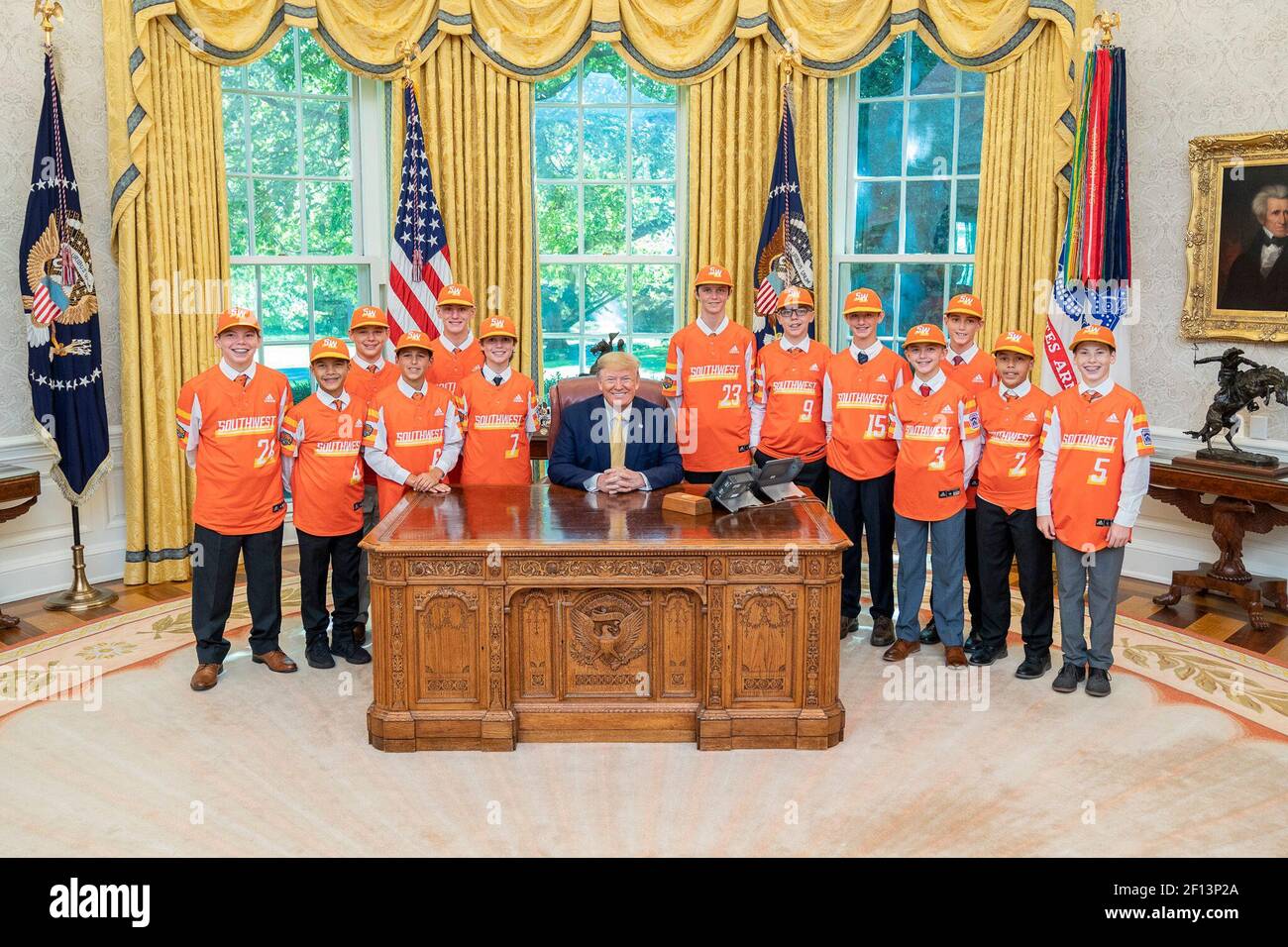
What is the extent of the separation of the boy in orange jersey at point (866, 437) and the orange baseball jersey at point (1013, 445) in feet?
1.44

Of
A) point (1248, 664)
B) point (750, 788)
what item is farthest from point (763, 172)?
point (750, 788)

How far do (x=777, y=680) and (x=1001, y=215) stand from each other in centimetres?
385

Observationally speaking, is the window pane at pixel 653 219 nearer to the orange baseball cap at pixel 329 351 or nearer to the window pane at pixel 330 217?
the window pane at pixel 330 217

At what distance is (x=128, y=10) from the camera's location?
639cm

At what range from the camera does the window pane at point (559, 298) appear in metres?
7.80

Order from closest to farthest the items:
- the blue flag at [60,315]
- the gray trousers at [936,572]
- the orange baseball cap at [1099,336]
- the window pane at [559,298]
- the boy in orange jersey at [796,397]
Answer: the orange baseball cap at [1099,336]
the gray trousers at [936,572]
the boy in orange jersey at [796,397]
the blue flag at [60,315]
the window pane at [559,298]

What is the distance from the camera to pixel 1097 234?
6363 millimetres

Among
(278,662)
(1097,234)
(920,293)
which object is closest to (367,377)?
(278,662)

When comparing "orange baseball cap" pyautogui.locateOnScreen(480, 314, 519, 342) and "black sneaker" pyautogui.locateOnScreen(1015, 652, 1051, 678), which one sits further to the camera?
"orange baseball cap" pyautogui.locateOnScreen(480, 314, 519, 342)

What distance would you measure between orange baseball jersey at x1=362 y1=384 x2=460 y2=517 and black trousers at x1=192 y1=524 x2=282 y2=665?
22.4 inches

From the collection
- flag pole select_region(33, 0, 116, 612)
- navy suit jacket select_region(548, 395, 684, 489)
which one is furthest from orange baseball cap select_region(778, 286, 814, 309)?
flag pole select_region(33, 0, 116, 612)

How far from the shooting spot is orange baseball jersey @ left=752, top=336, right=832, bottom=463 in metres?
5.63

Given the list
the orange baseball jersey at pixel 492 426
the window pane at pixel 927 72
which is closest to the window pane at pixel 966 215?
the window pane at pixel 927 72

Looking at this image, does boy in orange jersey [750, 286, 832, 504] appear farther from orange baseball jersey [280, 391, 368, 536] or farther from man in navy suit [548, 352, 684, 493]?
orange baseball jersey [280, 391, 368, 536]
